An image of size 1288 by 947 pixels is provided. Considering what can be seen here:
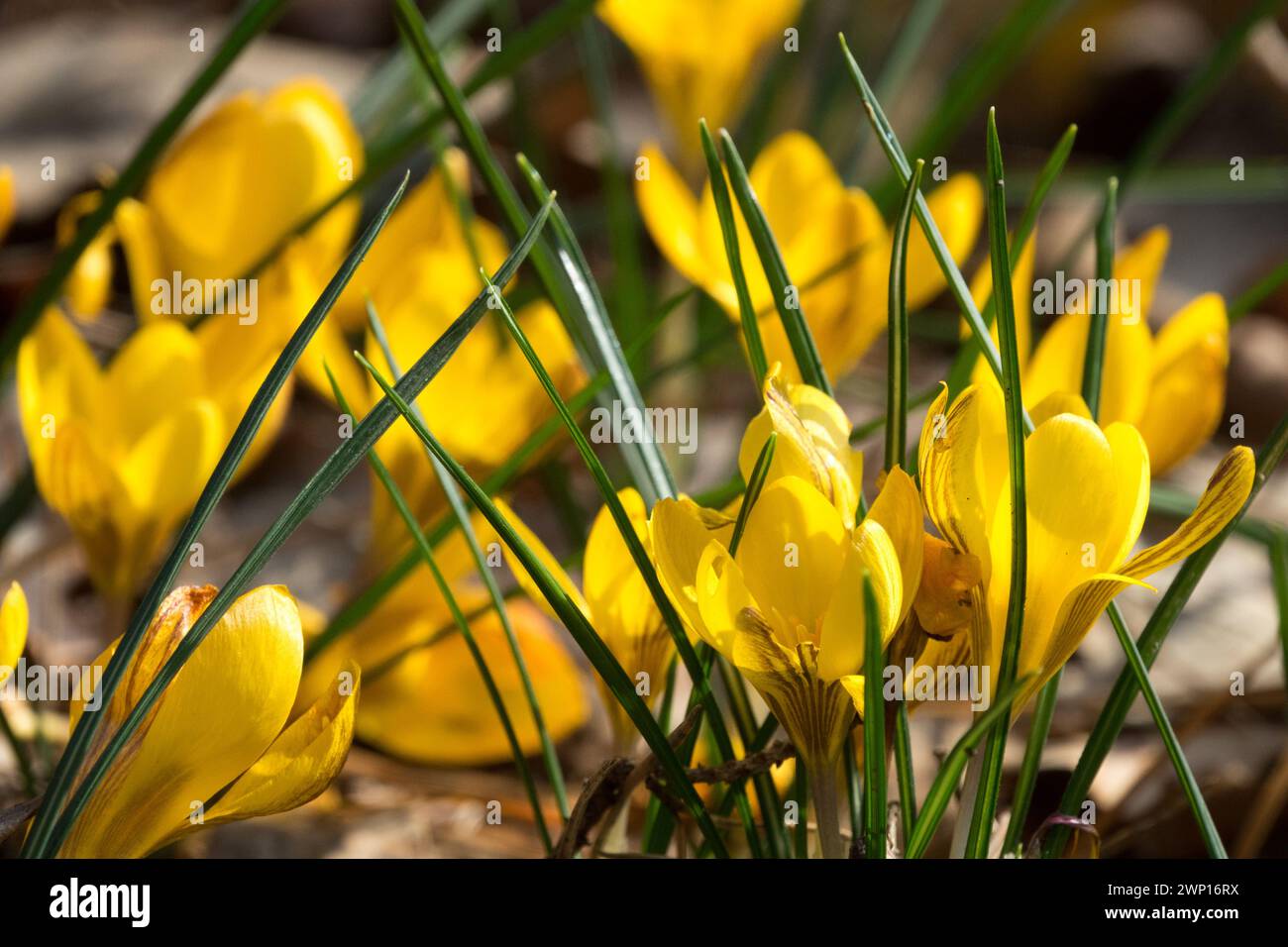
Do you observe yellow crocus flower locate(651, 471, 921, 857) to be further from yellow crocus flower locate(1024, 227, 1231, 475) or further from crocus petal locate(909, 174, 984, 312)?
crocus petal locate(909, 174, 984, 312)

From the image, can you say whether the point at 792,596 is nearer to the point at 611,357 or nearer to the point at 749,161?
the point at 611,357

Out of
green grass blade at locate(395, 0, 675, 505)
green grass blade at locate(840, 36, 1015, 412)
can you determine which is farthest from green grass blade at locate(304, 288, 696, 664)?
green grass blade at locate(840, 36, 1015, 412)

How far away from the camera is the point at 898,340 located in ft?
1.45

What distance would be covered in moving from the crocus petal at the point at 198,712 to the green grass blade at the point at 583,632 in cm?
6

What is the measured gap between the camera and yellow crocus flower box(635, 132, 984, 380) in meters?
0.66

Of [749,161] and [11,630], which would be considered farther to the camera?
[749,161]

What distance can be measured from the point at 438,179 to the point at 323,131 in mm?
74

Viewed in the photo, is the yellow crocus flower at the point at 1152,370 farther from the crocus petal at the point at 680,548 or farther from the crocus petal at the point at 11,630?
the crocus petal at the point at 11,630

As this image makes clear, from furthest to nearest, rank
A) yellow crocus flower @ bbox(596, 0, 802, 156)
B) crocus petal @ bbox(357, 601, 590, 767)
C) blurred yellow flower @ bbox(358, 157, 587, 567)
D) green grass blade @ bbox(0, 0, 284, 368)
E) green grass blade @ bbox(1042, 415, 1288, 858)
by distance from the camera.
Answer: yellow crocus flower @ bbox(596, 0, 802, 156)
crocus petal @ bbox(357, 601, 590, 767)
blurred yellow flower @ bbox(358, 157, 587, 567)
green grass blade @ bbox(0, 0, 284, 368)
green grass blade @ bbox(1042, 415, 1288, 858)

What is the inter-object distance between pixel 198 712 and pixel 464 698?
0.40m

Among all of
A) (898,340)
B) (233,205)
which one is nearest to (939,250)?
(898,340)

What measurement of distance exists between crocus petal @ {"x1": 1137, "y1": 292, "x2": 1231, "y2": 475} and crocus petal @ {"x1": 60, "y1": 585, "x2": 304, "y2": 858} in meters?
0.38
